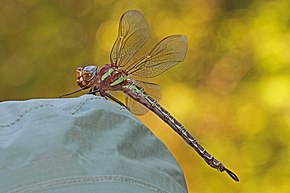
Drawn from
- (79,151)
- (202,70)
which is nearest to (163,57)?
(79,151)

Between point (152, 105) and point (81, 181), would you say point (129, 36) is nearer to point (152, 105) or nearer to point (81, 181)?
point (152, 105)

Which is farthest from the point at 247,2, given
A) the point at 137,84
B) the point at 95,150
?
the point at 95,150

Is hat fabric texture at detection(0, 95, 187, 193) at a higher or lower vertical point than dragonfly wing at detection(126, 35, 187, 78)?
lower

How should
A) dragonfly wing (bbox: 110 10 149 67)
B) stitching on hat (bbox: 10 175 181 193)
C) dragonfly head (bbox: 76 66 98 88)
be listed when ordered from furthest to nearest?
dragonfly wing (bbox: 110 10 149 67) → dragonfly head (bbox: 76 66 98 88) → stitching on hat (bbox: 10 175 181 193)

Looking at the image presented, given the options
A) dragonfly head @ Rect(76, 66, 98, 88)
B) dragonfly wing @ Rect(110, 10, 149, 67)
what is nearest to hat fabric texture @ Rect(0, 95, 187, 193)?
dragonfly head @ Rect(76, 66, 98, 88)

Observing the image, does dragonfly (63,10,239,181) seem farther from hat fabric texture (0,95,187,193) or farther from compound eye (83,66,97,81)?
hat fabric texture (0,95,187,193)

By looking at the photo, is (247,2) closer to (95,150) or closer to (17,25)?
(17,25)
